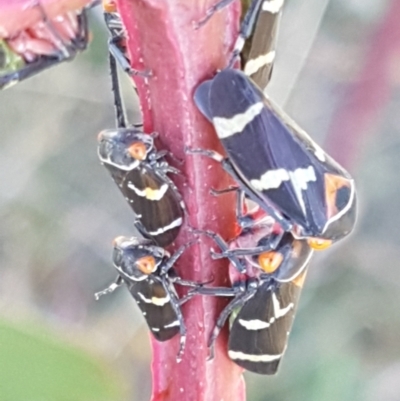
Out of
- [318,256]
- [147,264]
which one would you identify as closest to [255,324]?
[147,264]

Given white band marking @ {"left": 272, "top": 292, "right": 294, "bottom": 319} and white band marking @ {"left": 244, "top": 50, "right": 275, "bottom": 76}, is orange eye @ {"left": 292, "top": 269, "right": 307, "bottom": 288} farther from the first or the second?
white band marking @ {"left": 244, "top": 50, "right": 275, "bottom": 76}

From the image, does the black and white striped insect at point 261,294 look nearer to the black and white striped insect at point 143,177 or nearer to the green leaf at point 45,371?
the black and white striped insect at point 143,177

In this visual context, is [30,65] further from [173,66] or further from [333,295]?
[333,295]

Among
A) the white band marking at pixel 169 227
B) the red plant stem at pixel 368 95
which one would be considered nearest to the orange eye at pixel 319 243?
Answer: the white band marking at pixel 169 227

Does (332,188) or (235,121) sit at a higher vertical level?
(235,121)

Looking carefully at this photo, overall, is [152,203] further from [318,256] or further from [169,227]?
[318,256]

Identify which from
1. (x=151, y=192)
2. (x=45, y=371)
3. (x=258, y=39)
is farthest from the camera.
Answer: (x=45, y=371)

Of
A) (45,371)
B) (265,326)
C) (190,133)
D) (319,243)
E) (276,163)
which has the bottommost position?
(45,371)
